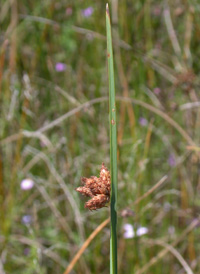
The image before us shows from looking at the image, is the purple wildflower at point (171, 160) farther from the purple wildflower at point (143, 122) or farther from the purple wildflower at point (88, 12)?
the purple wildflower at point (88, 12)

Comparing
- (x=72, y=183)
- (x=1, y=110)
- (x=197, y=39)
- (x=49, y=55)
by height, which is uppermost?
(x=49, y=55)

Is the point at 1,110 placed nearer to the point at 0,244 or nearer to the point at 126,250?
the point at 0,244

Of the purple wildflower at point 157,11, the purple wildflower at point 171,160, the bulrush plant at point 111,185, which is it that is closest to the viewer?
the bulrush plant at point 111,185

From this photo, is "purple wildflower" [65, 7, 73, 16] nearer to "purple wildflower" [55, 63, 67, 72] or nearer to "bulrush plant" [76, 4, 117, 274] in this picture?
"purple wildflower" [55, 63, 67, 72]

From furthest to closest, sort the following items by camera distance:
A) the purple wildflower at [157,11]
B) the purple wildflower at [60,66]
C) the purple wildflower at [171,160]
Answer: the purple wildflower at [157,11] → the purple wildflower at [60,66] → the purple wildflower at [171,160]

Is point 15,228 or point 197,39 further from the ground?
point 197,39

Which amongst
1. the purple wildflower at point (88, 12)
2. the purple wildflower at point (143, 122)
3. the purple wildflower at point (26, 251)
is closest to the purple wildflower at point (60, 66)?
the purple wildflower at point (88, 12)

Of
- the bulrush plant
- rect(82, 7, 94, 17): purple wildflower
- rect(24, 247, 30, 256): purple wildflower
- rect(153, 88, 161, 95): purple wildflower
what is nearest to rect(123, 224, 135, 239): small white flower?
rect(24, 247, 30, 256): purple wildflower

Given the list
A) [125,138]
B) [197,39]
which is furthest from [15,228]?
[197,39]
